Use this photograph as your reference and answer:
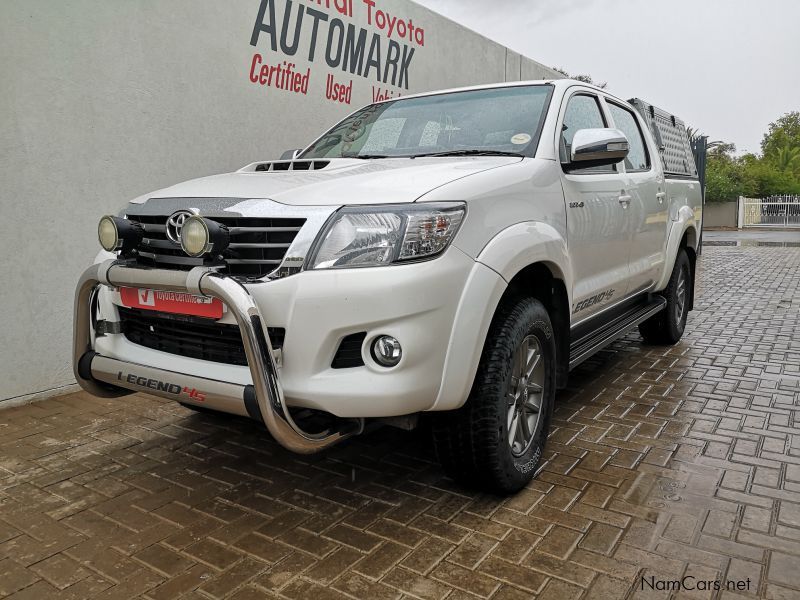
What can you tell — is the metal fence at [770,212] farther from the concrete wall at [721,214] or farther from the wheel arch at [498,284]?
the wheel arch at [498,284]

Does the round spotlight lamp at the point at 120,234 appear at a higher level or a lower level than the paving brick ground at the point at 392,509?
higher

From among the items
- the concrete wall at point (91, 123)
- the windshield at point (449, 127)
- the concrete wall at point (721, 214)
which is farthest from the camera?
the concrete wall at point (721, 214)

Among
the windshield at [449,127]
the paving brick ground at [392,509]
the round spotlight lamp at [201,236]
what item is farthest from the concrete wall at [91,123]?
the round spotlight lamp at [201,236]

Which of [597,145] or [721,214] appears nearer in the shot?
[597,145]

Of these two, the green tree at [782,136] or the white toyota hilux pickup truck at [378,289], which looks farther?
the green tree at [782,136]

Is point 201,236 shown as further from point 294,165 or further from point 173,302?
point 294,165

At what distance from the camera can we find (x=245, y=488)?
3.19m

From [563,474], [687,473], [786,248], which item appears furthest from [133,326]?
[786,248]

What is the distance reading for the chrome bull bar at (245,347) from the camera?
7.77 ft

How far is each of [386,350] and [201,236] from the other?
0.79 m

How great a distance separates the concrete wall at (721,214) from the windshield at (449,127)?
32377 mm

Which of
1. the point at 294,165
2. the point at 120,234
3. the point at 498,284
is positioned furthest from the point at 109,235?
the point at 498,284

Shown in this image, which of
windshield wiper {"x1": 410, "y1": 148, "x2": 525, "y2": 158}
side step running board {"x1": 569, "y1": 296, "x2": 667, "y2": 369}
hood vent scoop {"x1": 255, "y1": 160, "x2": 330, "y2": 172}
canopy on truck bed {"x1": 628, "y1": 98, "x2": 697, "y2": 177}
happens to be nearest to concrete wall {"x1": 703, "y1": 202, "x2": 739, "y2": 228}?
canopy on truck bed {"x1": 628, "y1": 98, "x2": 697, "y2": 177}

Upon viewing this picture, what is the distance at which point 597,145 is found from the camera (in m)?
3.35
